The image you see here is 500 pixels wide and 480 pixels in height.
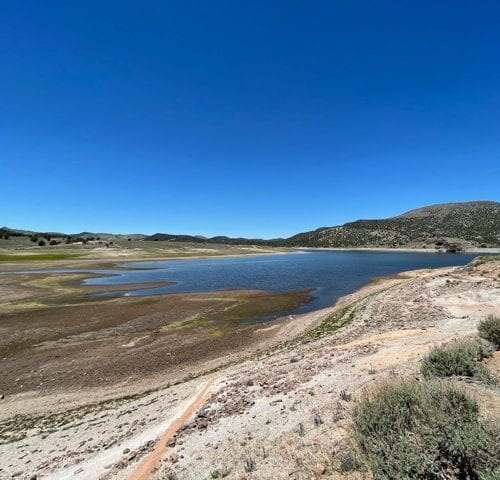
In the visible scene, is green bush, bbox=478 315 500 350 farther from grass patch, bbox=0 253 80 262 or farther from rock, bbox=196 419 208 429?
grass patch, bbox=0 253 80 262

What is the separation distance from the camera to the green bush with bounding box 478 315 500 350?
398 inches

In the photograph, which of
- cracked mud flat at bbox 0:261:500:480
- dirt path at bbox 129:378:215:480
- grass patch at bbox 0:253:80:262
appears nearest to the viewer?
cracked mud flat at bbox 0:261:500:480

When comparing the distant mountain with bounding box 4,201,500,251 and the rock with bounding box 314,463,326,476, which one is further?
the distant mountain with bounding box 4,201,500,251

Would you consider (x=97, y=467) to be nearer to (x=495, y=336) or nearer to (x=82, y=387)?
(x=82, y=387)

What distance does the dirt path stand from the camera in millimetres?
6326

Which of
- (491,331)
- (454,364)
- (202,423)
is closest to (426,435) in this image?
(454,364)

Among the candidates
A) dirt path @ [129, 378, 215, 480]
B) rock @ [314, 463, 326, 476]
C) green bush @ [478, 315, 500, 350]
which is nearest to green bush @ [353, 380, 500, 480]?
rock @ [314, 463, 326, 476]

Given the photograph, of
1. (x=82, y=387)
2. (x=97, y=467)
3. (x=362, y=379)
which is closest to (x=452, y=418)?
(x=362, y=379)

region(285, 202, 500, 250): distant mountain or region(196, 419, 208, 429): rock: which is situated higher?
region(285, 202, 500, 250): distant mountain

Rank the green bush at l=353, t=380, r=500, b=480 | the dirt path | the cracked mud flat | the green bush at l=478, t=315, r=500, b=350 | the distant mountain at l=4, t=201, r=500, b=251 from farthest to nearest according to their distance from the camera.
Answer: the distant mountain at l=4, t=201, r=500, b=251 → the green bush at l=478, t=315, r=500, b=350 → the dirt path → the cracked mud flat → the green bush at l=353, t=380, r=500, b=480

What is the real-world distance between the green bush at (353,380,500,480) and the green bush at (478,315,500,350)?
6560mm

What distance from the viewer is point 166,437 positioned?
7.68 metres

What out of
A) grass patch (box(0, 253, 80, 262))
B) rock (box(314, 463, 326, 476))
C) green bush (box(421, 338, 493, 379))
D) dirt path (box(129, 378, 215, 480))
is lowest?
dirt path (box(129, 378, 215, 480))

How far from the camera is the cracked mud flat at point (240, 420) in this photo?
6.02 meters
